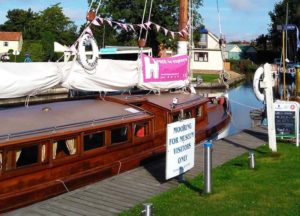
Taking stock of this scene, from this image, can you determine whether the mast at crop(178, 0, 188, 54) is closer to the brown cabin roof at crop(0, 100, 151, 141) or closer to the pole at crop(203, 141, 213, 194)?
the brown cabin roof at crop(0, 100, 151, 141)

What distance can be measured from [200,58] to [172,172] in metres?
63.8

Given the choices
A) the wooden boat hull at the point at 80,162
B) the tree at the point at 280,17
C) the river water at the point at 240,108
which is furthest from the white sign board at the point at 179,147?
the tree at the point at 280,17

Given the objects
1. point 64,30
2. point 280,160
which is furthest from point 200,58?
point 280,160

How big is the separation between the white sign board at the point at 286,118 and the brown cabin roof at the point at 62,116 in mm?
4253

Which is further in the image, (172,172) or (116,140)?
(116,140)

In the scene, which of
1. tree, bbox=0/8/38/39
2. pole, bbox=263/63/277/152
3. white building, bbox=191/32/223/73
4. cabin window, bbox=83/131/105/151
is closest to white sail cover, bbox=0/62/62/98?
cabin window, bbox=83/131/105/151

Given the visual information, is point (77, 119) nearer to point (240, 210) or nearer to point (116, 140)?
point (116, 140)

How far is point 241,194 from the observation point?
903 cm

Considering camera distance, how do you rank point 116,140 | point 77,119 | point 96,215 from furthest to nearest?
point 116,140 → point 77,119 → point 96,215

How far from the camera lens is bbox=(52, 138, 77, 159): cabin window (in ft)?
32.7

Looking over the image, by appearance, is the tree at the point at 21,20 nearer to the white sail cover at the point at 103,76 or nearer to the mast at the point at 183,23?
the mast at the point at 183,23

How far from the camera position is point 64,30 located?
110375mm

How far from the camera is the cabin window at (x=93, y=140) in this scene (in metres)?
10.5

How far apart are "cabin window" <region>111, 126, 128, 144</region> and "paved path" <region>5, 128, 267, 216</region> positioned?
865mm
